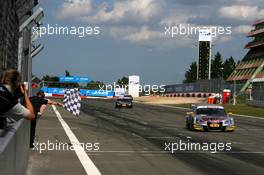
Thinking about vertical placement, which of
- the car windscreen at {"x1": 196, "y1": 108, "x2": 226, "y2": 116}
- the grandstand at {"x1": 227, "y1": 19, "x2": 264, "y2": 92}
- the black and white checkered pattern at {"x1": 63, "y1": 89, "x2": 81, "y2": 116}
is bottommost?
the car windscreen at {"x1": 196, "y1": 108, "x2": 226, "y2": 116}

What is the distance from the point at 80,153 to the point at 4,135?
28.8ft

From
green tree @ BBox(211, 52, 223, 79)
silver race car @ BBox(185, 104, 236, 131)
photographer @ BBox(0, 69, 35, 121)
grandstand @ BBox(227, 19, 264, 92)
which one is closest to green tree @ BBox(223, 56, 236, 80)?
green tree @ BBox(211, 52, 223, 79)

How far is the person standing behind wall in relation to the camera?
6852 mm

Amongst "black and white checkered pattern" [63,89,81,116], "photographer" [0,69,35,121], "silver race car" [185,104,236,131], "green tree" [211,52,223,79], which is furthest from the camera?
"green tree" [211,52,223,79]

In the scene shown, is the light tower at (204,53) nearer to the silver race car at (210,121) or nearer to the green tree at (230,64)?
the green tree at (230,64)

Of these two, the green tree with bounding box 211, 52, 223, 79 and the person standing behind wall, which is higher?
the green tree with bounding box 211, 52, 223, 79

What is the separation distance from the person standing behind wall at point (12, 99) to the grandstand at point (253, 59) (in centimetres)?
9533

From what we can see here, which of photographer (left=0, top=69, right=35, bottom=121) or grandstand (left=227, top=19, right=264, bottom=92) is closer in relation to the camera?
photographer (left=0, top=69, right=35, bottom=121)

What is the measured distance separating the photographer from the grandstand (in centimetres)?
9533

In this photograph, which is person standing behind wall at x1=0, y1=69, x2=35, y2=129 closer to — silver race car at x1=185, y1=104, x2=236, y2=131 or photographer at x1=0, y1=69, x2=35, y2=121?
photographer at x1=0, y1=69, x2=35, y2=121

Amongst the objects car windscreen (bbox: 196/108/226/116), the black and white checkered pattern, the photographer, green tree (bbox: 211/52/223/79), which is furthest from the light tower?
the photographer

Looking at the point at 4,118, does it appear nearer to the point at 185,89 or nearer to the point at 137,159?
the point at 137,159

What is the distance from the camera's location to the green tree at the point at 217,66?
186 metres

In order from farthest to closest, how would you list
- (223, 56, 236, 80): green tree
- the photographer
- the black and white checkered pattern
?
1. (223, 56, 236, 80): green tree
2. the black and white checkered pattern
3. the photographer
